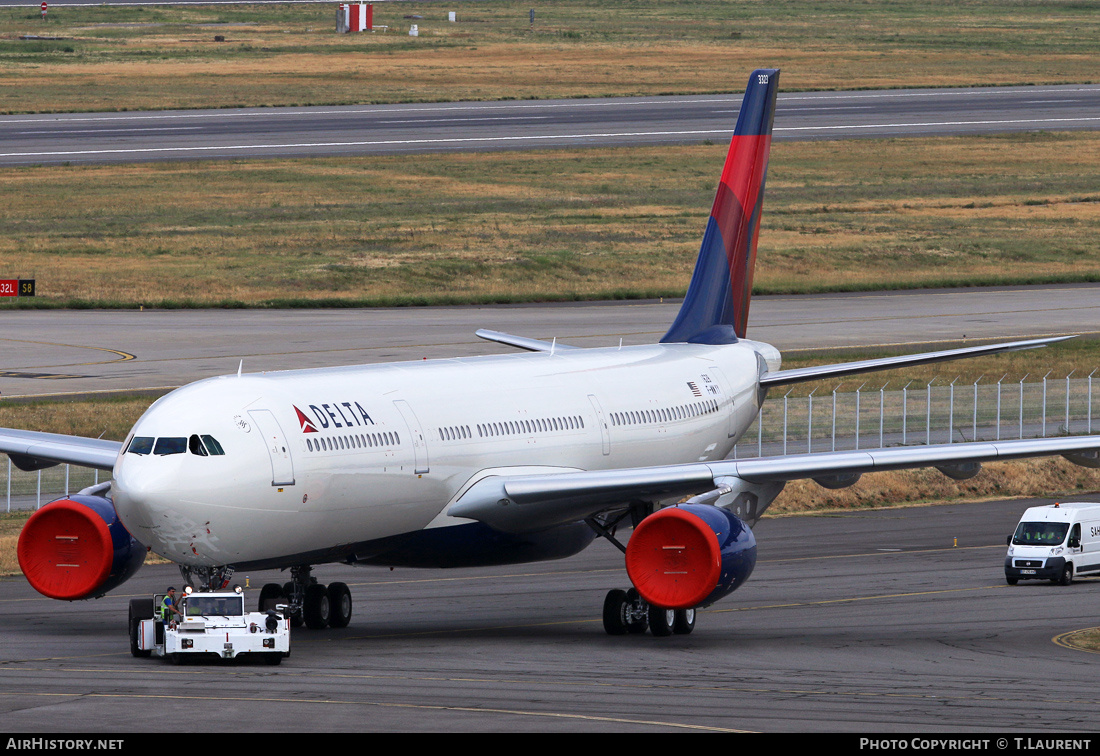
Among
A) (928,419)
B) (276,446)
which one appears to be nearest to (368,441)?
(276,446)

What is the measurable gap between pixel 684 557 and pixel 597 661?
2.68m

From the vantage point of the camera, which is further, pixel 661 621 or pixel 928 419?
pixel 928 419

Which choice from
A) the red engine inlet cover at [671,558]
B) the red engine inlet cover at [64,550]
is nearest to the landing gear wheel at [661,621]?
the red engine inlet cover at [671,558]

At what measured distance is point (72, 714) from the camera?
2727 centimetres

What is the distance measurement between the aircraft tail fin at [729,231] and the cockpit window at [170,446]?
20.1 m

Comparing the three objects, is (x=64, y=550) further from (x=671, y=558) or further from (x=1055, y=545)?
(x=1055, y=545)

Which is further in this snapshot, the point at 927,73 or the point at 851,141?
the point at 927,73

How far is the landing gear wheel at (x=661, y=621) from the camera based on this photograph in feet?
125

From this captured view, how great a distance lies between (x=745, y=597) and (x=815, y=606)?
2.18 m

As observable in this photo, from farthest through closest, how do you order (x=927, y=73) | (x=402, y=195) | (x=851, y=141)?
(x=927, y=73) < (x=851, y=141) < (x=402, y=195)

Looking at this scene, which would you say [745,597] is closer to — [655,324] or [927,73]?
[655,324]

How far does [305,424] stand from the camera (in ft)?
111

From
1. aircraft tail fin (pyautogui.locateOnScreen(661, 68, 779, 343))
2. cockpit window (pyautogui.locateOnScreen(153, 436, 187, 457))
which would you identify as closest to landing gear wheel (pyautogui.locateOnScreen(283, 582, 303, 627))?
cockpit window (pyautogui.locateOnScreen(153, 436, 187, 457))

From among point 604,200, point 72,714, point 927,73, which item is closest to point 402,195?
point 604,200
